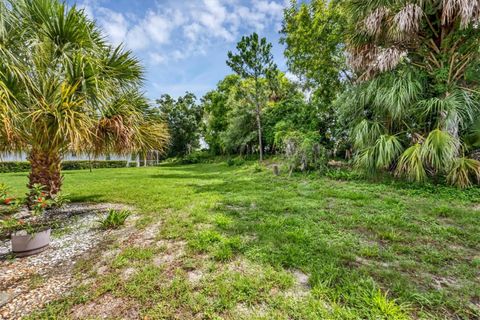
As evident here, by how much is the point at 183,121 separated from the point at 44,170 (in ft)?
66.8

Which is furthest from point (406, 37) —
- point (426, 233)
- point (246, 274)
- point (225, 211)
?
point (246, 274)

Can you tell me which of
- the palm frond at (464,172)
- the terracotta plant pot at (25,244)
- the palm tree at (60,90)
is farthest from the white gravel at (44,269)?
the palm frond at (464,172)

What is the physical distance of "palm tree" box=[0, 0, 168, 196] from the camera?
3148 mm

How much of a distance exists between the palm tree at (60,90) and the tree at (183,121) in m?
18.8

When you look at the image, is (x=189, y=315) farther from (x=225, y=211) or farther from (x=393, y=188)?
(x=393, y=188)

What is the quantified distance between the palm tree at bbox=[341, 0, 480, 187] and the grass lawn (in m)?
1.12

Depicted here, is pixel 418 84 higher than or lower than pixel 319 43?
lower

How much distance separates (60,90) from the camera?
3.50 m

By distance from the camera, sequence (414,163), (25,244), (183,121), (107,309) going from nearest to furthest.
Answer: (107,309)
(25,244)
(414,163)
(183,121)

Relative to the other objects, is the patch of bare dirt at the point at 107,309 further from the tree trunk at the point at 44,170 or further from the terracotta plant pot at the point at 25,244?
the tree trunk at the point at 44,170

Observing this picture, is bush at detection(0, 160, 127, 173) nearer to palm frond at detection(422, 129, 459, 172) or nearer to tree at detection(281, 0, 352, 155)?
tree at detection(281, 0, 352, 155)

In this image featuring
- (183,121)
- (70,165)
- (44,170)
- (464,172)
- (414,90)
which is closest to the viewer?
(44,170)

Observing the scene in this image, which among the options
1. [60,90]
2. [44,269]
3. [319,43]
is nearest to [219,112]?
[319,43]

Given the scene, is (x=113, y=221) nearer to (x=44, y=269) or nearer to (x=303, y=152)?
(x=44, y=269)
